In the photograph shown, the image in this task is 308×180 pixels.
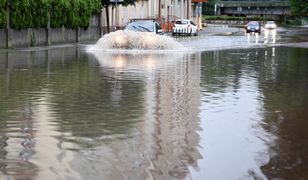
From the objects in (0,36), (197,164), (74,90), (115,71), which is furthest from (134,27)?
(197,164)

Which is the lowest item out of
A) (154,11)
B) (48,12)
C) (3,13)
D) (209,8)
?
(3,13)

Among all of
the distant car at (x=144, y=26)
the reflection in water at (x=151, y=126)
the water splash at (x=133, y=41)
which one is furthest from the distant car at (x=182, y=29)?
the reflection in water at (x=151, y=126)

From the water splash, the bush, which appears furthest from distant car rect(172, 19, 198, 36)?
the bush

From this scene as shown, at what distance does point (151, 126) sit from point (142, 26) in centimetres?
2780

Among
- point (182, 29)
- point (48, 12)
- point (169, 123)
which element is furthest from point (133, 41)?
point (182, 29)

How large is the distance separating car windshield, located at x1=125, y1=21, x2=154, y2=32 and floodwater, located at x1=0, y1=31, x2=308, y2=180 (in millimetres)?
19252

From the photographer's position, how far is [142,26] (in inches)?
1444

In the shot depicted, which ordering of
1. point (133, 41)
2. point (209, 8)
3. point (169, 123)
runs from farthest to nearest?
point (209, 8) < point (133, 41) < point (169, 123)

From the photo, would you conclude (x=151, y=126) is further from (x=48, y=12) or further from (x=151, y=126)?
(x=48, y=12)

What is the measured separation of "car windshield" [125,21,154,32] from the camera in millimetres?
36062

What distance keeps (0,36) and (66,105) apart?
2021cm

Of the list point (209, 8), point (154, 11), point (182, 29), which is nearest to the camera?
point (182, 29)

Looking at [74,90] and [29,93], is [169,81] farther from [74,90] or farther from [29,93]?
[29,93]

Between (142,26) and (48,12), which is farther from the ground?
(48,12)
